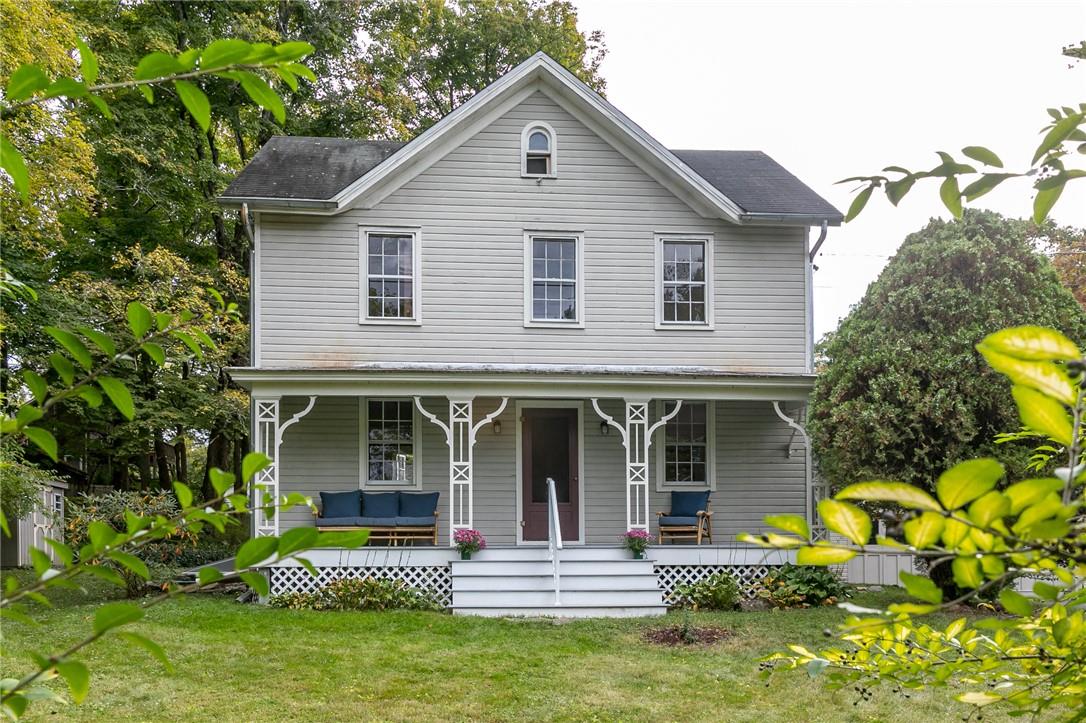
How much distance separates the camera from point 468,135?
598 inches

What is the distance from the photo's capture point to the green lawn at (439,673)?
7832mm

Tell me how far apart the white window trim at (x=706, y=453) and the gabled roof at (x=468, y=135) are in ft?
10.5

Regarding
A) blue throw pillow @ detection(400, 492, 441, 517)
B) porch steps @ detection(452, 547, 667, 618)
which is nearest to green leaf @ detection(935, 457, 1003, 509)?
porch steps @ detection(452, 547, 667, 618)

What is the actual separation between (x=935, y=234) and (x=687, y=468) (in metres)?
5.26

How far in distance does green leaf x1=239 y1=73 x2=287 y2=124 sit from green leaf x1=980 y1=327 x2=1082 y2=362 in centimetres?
86

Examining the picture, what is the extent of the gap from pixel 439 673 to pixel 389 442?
21.7 feet

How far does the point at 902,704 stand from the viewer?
826cm

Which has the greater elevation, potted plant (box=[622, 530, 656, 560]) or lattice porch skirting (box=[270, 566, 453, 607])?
potted plant (box=[622, 530, 656, 560])

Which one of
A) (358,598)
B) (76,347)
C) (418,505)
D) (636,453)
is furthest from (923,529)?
(418,505)

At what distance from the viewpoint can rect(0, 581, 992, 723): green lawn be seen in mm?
7832

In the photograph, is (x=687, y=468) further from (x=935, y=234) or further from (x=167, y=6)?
(x=167, y=6)

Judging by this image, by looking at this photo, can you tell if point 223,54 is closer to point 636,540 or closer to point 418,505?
point 636,540

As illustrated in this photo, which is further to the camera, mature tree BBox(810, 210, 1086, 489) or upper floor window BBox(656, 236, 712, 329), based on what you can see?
upper floor window BBox(656, 236, 712, 329)

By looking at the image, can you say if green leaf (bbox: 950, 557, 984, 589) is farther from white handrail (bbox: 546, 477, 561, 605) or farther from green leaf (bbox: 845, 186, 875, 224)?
white handrail (bbox: 546, 477, 561, 605)
